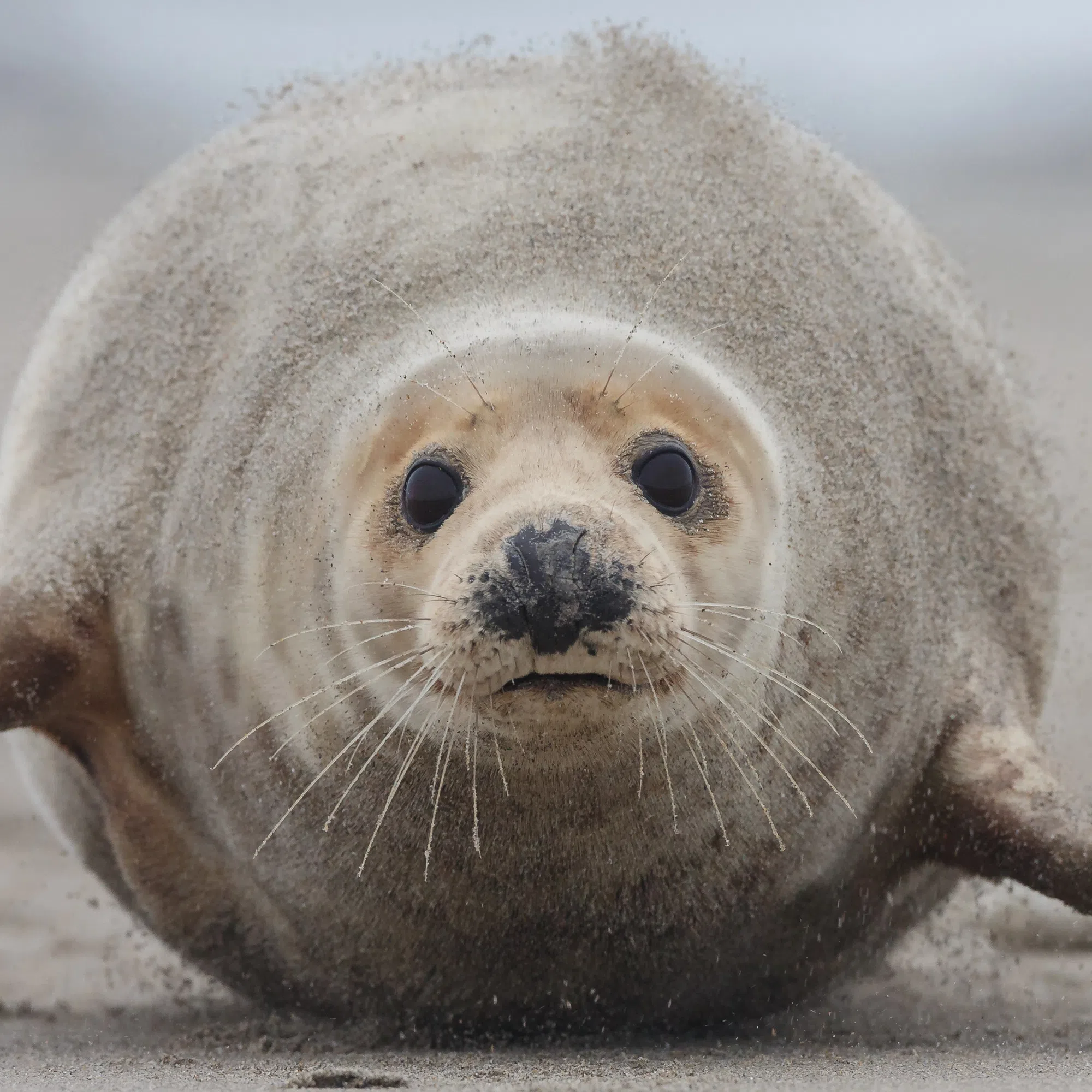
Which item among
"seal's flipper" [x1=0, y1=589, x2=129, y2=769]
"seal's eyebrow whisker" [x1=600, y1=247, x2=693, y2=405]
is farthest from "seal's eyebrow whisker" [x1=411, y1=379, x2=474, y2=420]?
"seal's flipper" [x1=0, y1=589, x2=129, y2=769]

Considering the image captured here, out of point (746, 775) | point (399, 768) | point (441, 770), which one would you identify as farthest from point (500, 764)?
point (746, 775)

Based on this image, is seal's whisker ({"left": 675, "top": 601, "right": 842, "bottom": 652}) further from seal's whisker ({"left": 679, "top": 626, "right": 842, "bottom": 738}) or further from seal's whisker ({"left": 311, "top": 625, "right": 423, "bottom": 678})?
seal's whisker ({"left": 311, "top": 625, "right": 423, "bottom": 678})

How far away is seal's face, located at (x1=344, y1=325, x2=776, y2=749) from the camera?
3715 millimetres

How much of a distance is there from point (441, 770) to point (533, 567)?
2.74 ft

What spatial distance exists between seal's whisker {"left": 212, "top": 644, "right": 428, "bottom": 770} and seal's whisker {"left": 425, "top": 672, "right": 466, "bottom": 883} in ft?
0.41

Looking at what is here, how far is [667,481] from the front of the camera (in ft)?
13.5

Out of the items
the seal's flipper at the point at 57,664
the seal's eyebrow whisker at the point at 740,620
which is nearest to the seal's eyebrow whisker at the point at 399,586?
the seal's eyebrow whisker at the point at 740,620

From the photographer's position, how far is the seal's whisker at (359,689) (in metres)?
3.99

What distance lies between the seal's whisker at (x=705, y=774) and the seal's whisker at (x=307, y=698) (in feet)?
2.10

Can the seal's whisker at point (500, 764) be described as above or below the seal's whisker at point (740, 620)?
below

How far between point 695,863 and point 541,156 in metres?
1.89

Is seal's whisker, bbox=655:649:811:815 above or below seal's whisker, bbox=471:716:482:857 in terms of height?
above

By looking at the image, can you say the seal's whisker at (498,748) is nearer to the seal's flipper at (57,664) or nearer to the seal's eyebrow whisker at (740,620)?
the seal's eyebrow whisker at (740,620)

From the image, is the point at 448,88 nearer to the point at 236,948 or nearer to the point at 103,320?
the point at 103,320
